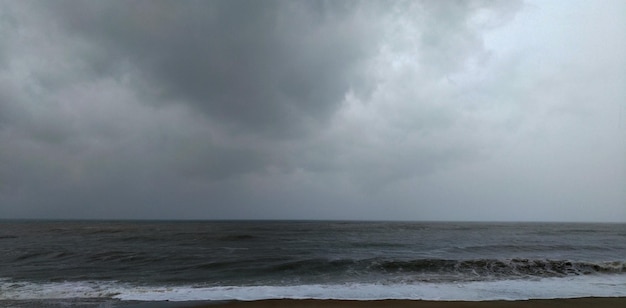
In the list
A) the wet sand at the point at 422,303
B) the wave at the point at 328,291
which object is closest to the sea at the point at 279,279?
the wave at the point at 328,291

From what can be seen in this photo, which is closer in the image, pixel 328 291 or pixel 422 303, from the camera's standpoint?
pixel 422 303

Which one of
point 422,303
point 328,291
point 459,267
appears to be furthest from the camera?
point 459,267

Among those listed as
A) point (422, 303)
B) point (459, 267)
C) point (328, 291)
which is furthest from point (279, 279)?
point (459, 267)

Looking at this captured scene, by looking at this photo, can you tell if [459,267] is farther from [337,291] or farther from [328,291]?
[328,291]

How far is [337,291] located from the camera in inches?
486

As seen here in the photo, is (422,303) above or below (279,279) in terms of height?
above

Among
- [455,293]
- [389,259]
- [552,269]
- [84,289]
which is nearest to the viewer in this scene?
[455,293]

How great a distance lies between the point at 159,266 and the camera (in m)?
19.4

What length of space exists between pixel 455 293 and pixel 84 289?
1425 centimetres

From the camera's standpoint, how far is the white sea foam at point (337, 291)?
11.5 metres

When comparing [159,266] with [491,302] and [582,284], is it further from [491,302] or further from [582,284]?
[582,284]

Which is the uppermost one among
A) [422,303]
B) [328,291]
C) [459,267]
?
[422,303]

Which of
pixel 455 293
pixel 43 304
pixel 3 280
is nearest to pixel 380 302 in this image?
pixel 455 293

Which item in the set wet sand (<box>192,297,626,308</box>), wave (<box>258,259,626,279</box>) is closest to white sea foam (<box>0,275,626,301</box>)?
wet sand (<box>192,297,626,308</box>)
